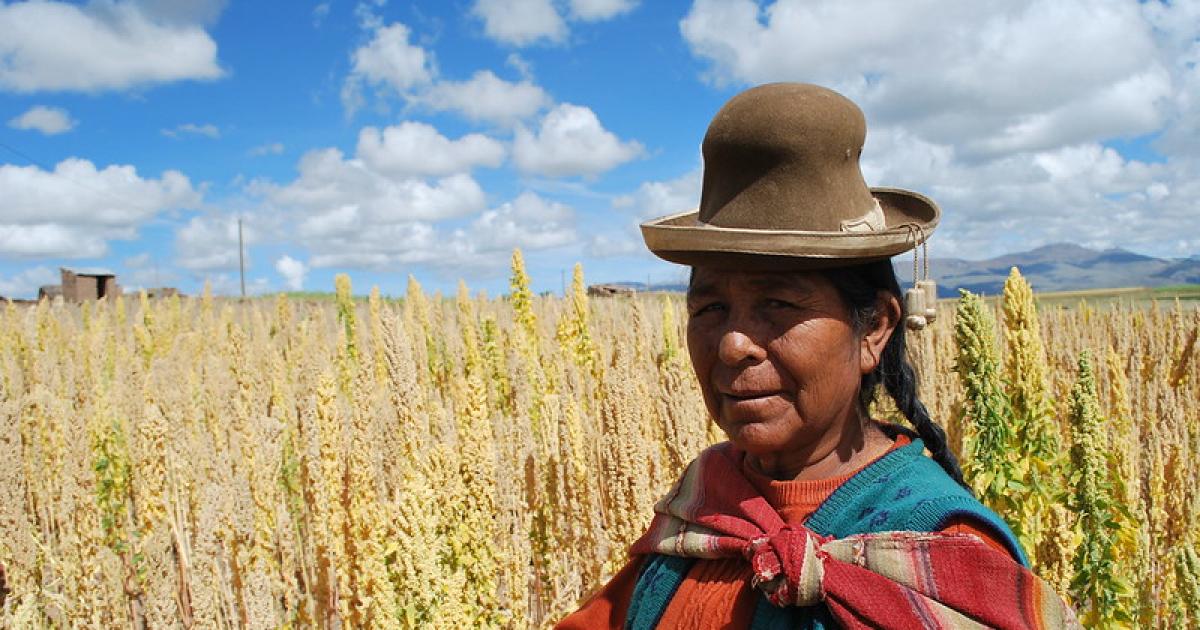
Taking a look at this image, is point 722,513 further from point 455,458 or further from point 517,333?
point 517,333

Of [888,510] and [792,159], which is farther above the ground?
[792,159]

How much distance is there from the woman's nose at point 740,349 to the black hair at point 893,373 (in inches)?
7.3

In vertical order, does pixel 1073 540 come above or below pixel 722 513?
below

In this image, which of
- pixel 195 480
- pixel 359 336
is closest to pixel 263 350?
pixel 359 336

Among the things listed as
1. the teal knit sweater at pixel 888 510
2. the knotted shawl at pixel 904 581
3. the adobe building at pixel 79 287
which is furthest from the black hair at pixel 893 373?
the adobe building at pixel 79 287

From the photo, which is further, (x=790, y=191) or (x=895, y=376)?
(x=895, y=376)

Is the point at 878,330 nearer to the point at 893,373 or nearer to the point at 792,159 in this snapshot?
the point at 893,373

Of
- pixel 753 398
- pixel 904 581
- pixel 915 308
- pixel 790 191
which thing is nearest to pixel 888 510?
pixel 904 581

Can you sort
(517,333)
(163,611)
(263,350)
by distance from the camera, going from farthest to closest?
(263,350), (517,333), (163,611)

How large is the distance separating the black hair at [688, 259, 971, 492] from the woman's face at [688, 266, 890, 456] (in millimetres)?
60

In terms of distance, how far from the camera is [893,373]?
4.77ft

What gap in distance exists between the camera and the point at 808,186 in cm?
119

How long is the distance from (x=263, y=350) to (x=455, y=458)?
20.2ft

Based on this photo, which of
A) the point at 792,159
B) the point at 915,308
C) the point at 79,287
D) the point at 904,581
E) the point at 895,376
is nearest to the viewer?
the point at 904,581
